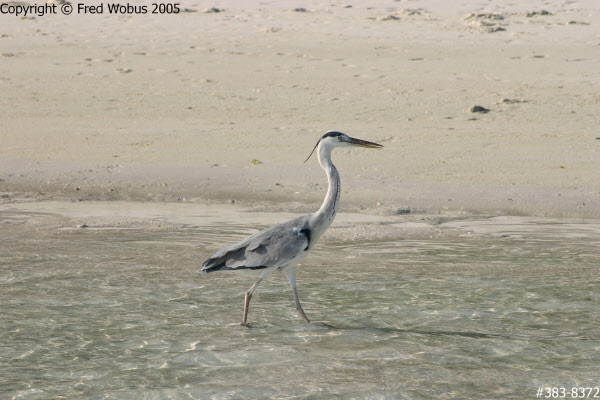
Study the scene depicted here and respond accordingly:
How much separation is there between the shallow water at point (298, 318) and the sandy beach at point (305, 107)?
1.61 m

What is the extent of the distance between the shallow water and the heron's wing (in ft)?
1.96

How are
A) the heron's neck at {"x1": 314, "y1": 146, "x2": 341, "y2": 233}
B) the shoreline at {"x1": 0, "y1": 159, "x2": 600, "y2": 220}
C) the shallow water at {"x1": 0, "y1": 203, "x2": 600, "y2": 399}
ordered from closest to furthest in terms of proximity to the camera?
the shallow water at {"x1": 0, "y1": 203, "x2": 600, "y2": 399}, the heron's neck at {"x1": 314, "y1": 146, "x2": 341, "y2": 233}, the shoreline at {"x1": 0, "y1": 159, "x2": 600, "y2": 220}

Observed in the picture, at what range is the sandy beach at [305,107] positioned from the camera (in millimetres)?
12508

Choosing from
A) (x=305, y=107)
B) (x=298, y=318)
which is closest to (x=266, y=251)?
(x=298, y=318)

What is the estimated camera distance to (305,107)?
16625mm

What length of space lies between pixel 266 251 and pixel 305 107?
9.53 meters

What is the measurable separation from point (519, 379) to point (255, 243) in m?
2.44

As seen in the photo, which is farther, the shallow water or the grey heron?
the grey heron

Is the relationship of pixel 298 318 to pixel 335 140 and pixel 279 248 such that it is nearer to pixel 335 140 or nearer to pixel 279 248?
pixel 279 248

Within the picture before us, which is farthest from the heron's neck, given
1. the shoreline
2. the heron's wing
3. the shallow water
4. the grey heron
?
the shoreline

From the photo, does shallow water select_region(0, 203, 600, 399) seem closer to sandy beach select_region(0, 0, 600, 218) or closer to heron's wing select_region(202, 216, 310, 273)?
heron's wing select_region(202, 216, 310, 273)

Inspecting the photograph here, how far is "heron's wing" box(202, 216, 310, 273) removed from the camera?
7328 millimetres

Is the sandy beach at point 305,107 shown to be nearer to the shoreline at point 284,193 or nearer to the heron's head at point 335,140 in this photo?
the shoreline at point 284,193


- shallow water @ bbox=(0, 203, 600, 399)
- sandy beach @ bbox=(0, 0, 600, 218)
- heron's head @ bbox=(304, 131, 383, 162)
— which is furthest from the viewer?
sandy beach @ bbox=(0, 0, 600, 218)
